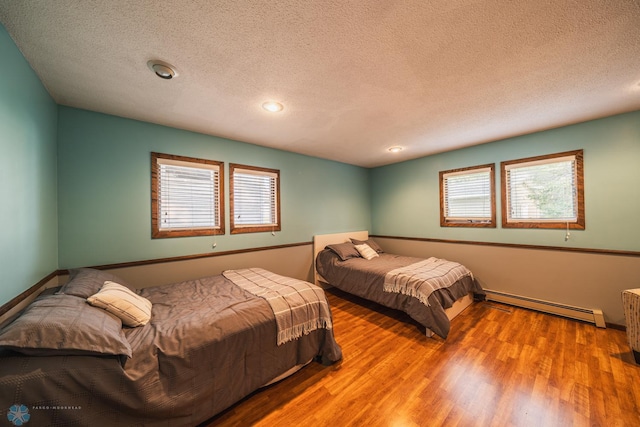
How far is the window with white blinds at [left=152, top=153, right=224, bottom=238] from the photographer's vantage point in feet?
8.37

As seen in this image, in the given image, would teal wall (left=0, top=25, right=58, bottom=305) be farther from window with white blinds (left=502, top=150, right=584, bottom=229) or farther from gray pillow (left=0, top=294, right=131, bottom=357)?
window with white blinds (left=502, top=150, right=584, bottom=229)

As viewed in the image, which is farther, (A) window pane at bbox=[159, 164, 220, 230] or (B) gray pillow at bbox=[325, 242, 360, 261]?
(B) gray pillow at bbox=[325, 242, 360, 261]

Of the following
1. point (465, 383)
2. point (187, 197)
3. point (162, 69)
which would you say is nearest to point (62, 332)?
point (162, 69)

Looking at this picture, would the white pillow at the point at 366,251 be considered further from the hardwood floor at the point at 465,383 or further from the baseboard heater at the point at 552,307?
the baseboard heater at the point at 552,307

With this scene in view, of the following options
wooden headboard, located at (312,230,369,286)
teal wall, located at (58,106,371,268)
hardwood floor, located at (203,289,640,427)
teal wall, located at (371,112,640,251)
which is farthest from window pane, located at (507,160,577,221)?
teal wall, located at (58,106,371,268)

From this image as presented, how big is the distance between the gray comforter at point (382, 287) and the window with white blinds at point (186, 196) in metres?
1.88

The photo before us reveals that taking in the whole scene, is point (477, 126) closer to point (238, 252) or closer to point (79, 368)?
point (238, 252)

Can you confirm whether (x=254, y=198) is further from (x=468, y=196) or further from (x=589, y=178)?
(x=589, y=178)

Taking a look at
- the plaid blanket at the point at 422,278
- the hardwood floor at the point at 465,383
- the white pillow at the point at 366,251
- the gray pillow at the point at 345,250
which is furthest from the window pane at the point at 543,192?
the gray pillow at the point at 345,250

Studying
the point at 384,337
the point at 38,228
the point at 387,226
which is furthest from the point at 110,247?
the point at 387,226

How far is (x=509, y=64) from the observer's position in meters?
1.60

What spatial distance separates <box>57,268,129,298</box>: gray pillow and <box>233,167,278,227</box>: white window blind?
1.46m

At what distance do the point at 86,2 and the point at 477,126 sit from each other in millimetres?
3611

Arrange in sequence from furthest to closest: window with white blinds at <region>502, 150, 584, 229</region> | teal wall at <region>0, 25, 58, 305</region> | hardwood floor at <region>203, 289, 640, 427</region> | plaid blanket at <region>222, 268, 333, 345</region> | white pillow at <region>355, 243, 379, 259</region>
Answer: white pillow at <region>355, 243, 379, 259</region>
window with white blinds at <region>502, 150, 584, 229</region>
plaid blanket at <region>222, 268, 333, 345</region>
hardwood floor at <region>203, 289, 640, 427</region>
teal wall at <region>0, 25, 58, 305</region>
